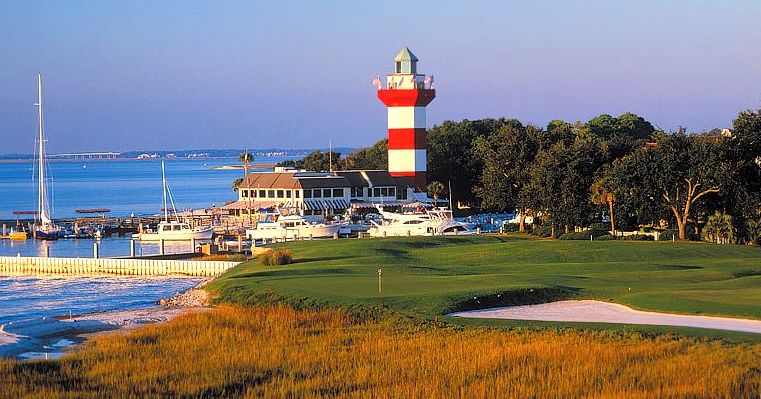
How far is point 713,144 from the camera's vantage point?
5750cm

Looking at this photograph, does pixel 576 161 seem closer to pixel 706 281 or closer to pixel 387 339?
pixel 706 281

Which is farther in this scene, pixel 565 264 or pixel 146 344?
pixel 565 264

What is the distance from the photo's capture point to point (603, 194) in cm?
6153

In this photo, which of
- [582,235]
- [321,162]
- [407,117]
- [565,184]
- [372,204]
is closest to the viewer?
[582,235]

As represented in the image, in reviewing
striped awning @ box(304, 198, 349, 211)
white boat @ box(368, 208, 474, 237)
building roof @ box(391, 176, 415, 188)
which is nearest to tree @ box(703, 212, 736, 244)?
white boat @ box(368, 208, 474, 237)

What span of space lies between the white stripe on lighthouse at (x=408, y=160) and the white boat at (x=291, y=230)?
12.1 m

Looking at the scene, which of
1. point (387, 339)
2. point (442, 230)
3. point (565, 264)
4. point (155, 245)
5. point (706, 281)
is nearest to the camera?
point (387, 339)

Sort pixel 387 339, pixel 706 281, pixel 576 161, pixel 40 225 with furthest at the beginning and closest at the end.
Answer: pixel 40 225
pixel 576 161
pixel 706 281
pixel 387 339

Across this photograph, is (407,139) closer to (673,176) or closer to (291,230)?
(291,230)

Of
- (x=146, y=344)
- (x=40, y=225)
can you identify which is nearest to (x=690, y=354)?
(x=146, y=344)

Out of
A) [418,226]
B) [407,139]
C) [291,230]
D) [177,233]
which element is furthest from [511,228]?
[177,233]

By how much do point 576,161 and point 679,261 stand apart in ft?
61.6

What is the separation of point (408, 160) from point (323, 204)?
7135 mm

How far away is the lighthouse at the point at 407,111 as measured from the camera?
84.7m
